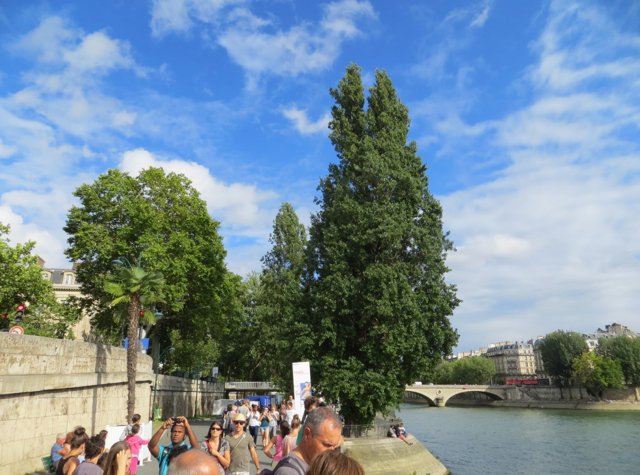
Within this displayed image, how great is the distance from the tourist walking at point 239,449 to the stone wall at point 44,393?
859 centimetres

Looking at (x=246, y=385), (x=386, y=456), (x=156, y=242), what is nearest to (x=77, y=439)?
(x=386, y=456)

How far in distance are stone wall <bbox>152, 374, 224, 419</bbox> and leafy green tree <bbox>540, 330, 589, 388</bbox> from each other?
213ft

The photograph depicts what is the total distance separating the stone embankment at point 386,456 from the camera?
1814 cm

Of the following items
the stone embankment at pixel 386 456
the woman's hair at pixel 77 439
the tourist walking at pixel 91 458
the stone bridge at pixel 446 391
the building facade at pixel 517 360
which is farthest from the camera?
the building facade at pixel 517 360

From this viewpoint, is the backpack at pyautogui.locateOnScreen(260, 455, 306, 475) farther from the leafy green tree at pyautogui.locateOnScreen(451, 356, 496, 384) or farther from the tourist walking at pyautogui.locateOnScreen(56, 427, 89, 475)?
Answer: the leafy green tree at pyautogui.locateOnScreen(451, 356, 496, 384)

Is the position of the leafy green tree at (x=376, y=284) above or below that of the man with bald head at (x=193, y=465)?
above

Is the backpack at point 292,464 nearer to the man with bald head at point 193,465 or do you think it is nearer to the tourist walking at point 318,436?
the tourist walking at point 318,436

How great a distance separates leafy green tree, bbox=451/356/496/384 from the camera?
118812 millimetres

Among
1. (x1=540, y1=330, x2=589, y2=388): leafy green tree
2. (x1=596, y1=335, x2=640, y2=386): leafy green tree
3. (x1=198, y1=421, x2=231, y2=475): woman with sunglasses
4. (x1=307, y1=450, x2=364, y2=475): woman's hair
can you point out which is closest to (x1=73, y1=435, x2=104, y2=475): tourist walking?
(x1=198, y1=421, x2=231, y2=475): woman with sunglasses

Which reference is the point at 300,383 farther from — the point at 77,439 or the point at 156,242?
the point at 156,242

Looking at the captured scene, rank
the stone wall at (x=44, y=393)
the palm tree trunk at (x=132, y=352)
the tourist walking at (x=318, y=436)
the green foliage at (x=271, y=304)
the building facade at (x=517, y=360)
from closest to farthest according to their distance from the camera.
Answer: the tourist walking at (x=318, y=436), the stone wall at (x=44, y=393), the palm tree trunk at (x=132, y=352), the green foliage at (x=271, y=304), the building facade at (x=517, y=360)

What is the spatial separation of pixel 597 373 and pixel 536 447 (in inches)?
2077

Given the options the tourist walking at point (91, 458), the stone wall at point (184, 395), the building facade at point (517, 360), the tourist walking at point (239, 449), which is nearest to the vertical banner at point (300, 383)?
the tourist walking at point (239, 449)

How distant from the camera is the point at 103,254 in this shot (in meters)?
28.6
